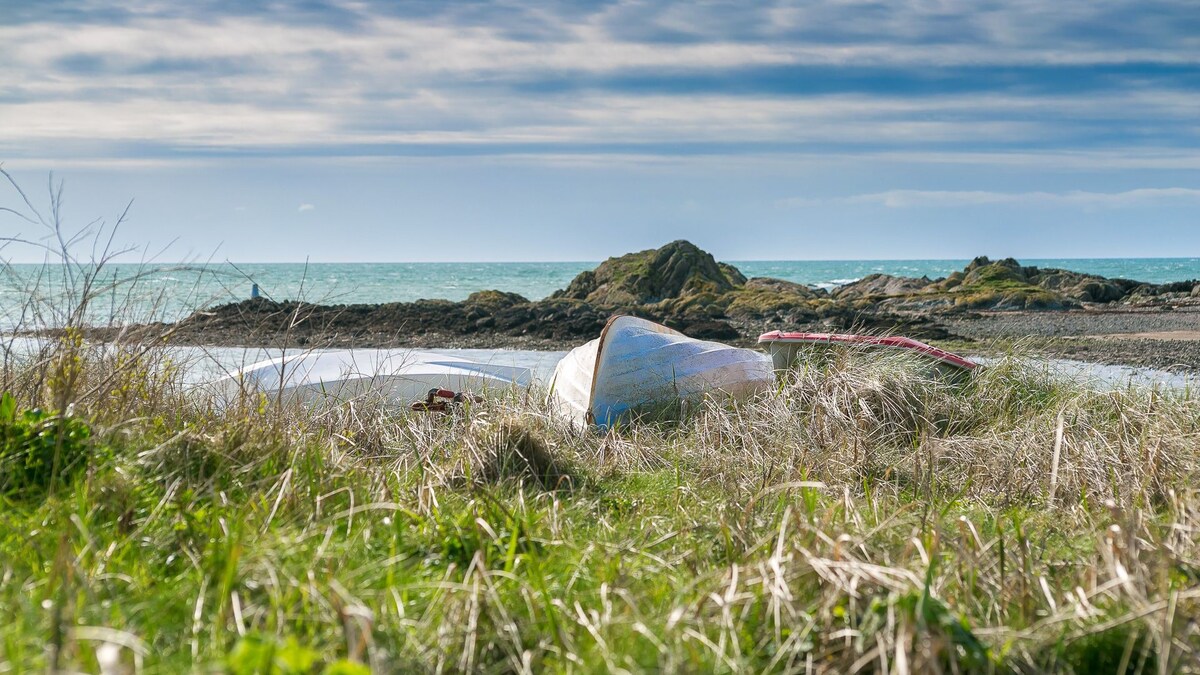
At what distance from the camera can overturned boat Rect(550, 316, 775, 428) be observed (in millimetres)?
8906

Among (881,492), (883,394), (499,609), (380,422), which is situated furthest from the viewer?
(883,394)

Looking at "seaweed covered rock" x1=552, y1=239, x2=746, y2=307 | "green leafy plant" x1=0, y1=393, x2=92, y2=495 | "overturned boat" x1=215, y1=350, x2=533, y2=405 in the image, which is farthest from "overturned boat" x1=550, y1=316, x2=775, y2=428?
"seaweed covered rock" x1=552, y1=239, x2=746, y2=307

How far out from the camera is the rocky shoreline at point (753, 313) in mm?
20938

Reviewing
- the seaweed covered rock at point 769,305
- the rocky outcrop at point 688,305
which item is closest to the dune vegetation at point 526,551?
the rocky outcrop at point 688,305

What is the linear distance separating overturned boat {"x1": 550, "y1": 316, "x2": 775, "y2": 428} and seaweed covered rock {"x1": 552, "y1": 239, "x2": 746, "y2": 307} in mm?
21193

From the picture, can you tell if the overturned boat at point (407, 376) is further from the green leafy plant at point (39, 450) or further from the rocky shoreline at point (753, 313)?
the green leafy plant at point (39, 450)

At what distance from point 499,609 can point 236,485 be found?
65.1 inches

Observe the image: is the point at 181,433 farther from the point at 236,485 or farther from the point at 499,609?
the point at 499,609

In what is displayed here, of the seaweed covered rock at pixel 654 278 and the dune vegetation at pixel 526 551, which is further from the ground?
Answer: the seaweed covered rock at pixel 654 278

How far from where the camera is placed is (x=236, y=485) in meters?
4.06

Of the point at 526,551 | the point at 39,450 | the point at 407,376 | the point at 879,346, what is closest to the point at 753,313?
the point at 407,376

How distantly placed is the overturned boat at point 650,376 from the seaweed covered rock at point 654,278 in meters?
21.2

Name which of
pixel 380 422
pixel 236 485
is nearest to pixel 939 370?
pixel 380 422

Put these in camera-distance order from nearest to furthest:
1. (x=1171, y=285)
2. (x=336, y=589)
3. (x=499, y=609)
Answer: (x=336, y=589) → (x=499, y=609) → (x=1171, y=285)
